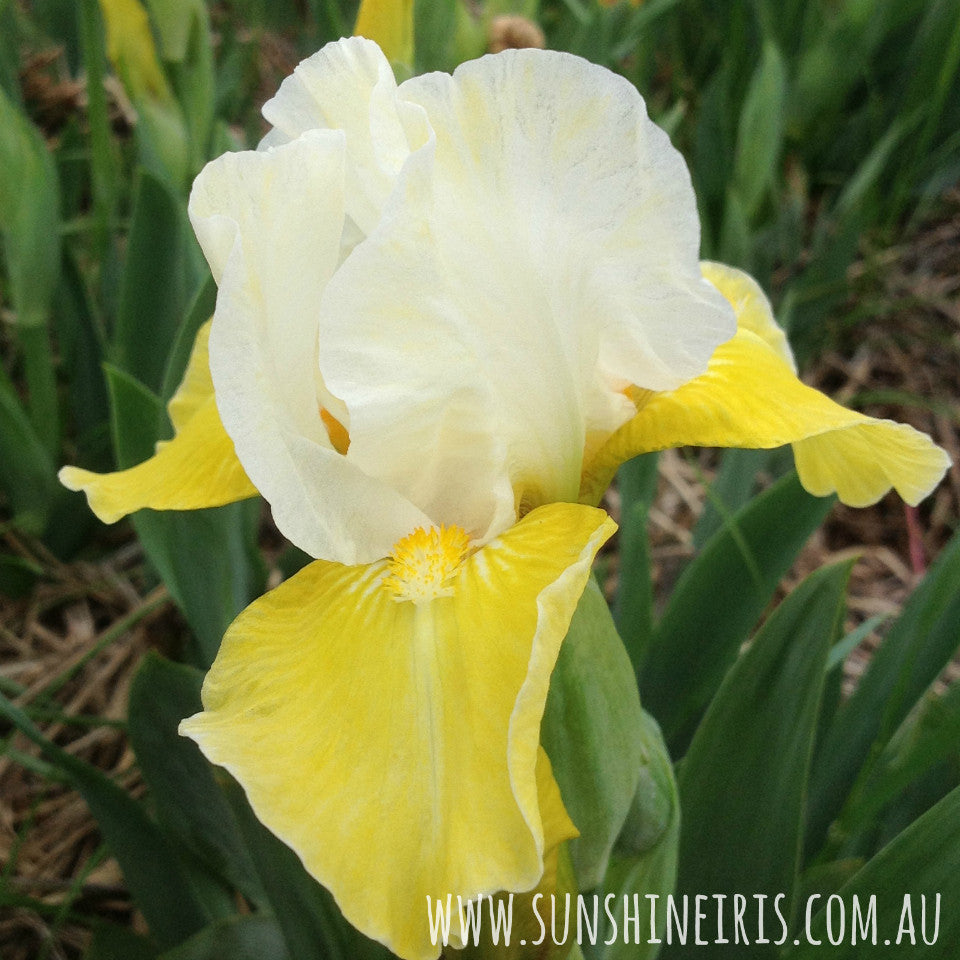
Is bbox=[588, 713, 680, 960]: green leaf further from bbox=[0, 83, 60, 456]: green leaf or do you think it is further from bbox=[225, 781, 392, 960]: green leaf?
bbox=[0, 83, 60, 456]: green leaf

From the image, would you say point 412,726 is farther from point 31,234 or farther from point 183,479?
point 31,234

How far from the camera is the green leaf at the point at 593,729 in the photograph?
0.51 metres

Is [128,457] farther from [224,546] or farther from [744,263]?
[744,263]

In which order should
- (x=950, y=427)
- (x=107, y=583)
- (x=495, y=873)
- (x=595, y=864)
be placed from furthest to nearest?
(x=950, y=427) < (x=107, y=583) < (x=595, y=864) < (x=495, y=873)

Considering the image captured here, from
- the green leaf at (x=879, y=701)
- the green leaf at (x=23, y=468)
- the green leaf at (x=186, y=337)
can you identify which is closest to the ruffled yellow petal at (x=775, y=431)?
the green leaf at (x=879, y=701)

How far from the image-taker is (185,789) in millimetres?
787

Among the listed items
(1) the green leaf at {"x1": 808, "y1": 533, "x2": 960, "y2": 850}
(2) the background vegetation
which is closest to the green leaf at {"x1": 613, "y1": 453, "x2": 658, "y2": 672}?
(2) the background vegetation

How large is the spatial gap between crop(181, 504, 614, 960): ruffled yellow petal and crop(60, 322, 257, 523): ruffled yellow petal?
12 cm

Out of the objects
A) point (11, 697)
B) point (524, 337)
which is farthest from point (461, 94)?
point (11, 697)

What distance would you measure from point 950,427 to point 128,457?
136 centimetres

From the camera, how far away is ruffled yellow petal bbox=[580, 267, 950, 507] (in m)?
0.53

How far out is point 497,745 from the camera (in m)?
0.41

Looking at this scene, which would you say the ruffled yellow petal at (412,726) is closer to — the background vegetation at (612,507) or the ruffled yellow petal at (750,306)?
the background vegetation at (612,507)

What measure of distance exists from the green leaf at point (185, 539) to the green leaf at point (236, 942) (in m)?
0.23
